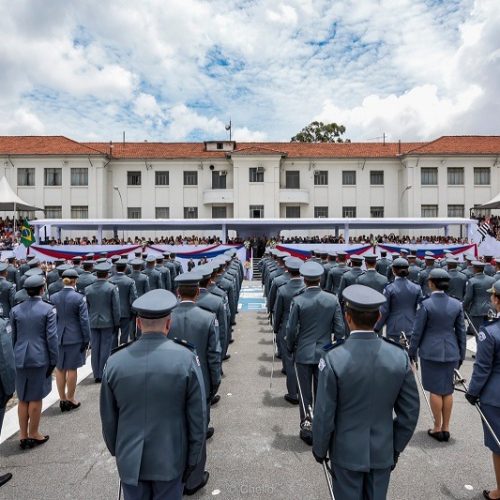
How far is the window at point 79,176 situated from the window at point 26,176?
3.37m

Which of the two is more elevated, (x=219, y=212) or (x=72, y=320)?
(x=219, y=212)

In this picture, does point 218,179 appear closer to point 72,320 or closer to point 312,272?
point 72,320

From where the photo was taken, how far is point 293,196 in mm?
36438

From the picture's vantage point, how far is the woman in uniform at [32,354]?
491 cm

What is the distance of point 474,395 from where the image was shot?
3.87 m

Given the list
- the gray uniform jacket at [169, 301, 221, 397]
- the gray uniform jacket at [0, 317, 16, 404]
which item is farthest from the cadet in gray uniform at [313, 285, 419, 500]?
the gray uniform jacket at [0, 317, 16, 404]

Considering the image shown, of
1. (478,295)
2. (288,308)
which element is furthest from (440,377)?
(478,295)

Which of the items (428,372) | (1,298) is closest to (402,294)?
(428,372)

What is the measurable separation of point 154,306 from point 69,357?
4.13 m

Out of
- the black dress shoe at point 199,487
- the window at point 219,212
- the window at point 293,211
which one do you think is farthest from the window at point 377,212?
the black dress shoe at point 199,487

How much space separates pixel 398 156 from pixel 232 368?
109 feet

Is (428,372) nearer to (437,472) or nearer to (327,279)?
(437,472)

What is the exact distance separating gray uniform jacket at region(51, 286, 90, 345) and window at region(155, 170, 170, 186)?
31.7 metres

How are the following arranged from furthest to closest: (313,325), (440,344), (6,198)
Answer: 1. (6,198)
2. (313,325)
3. (440,344)
